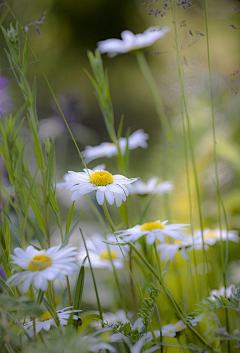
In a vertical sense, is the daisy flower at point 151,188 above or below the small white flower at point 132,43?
below

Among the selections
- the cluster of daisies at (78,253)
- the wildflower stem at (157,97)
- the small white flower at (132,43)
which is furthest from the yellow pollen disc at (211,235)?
the small white flower at (132,43)

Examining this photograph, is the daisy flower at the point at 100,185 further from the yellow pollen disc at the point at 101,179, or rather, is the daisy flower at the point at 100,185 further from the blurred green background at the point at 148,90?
the blurred green background at the point at 148,90

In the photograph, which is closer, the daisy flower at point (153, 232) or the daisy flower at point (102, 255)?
the daisy flower at point (153, 232)

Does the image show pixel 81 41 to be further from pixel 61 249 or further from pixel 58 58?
pixel 61 249

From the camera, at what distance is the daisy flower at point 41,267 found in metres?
0.22

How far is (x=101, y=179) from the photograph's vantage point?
28 centimetres

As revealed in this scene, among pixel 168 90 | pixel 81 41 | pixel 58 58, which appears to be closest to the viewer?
pixel 168 90

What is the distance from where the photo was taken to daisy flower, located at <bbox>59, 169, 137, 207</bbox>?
10.6 inches

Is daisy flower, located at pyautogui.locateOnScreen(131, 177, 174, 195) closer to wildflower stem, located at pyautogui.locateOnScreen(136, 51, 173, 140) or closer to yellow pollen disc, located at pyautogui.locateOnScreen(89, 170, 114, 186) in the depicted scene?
wildflower stem, located at pyautogui.locateOnScreen(136, 51, 173, 140)

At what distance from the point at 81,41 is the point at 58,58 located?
175 mm

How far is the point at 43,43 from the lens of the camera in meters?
0.78

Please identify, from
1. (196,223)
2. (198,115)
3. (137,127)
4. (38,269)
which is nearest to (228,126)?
(198,115)

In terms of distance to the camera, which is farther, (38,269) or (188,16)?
(188,16)

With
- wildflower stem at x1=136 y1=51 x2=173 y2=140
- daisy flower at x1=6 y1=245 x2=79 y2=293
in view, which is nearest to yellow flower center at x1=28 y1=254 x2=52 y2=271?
daisy flower at x1=6 y1=245 x2=79 y2=293
